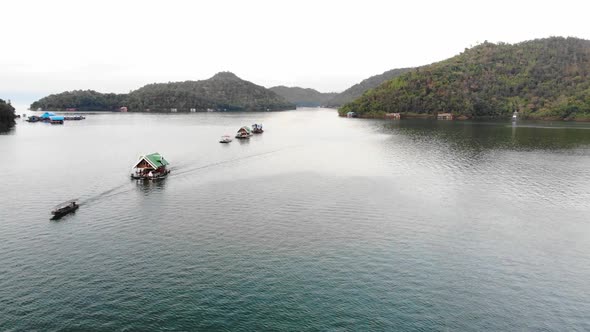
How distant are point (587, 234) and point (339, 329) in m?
60.5

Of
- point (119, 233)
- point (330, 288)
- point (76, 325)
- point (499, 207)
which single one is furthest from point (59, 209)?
point (499, 207)

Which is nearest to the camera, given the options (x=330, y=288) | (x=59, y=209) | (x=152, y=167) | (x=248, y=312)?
(x=248, y=312)

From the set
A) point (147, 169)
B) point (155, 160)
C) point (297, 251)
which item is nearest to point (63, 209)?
point (147, 169)

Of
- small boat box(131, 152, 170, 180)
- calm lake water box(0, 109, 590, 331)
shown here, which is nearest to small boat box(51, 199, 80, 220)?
calm lake water box(0, 109, 590, 331)

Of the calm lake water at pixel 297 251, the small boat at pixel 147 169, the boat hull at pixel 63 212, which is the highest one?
the small boat at pixel 147 169

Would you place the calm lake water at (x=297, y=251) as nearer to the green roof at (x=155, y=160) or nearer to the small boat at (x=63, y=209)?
the small boat at (x=63, y=209)

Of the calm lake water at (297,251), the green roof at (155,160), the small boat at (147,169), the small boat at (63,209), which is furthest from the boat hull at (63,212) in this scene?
the green roof at (155,160)

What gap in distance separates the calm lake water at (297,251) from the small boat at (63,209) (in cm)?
242

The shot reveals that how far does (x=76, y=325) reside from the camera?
144ft

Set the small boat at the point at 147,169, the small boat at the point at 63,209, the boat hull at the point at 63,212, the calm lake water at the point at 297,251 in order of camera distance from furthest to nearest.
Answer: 1. the small boat at the point at 147,169
2. the small boat at the point at 63,209
3. the boat hull at the point at 63,212
4. the calm lake water at the point at 297,251

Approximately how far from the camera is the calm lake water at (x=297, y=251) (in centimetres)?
4681

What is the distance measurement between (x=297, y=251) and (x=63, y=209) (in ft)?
174

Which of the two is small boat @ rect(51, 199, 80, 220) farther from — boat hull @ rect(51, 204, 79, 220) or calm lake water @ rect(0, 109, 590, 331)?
calm lake water @ rect(0, 109, 590, 331)

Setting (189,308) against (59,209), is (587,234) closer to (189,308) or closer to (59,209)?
(189,308)
